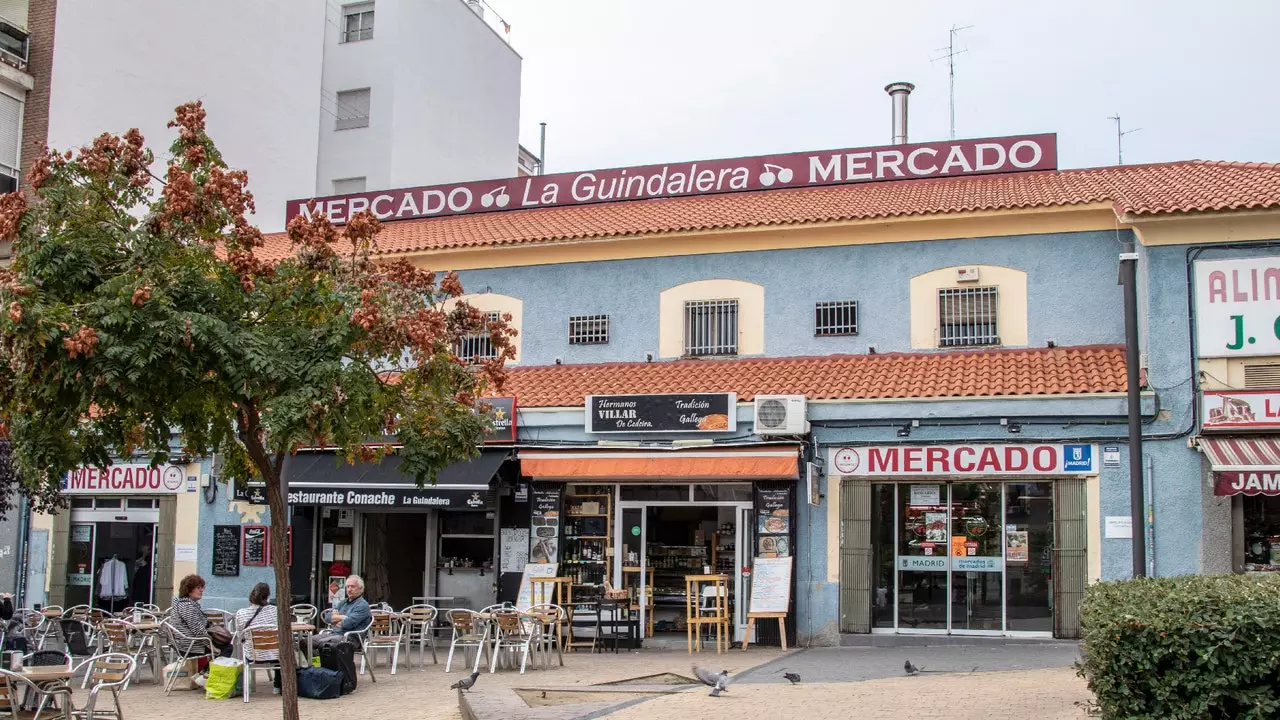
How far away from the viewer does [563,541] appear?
18.5m

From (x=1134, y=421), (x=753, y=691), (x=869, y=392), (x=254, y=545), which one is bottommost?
(x=753, y=691)

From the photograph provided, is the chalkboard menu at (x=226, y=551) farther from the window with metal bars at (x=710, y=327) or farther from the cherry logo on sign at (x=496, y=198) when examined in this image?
the window with metal bars at (x=710, y=327)

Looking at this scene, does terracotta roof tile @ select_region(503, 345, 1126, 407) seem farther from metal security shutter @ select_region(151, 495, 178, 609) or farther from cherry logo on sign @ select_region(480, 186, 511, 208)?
metal security shutter @ select_region(151, 495, 178, 609)

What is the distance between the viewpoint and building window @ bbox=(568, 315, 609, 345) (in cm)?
1970

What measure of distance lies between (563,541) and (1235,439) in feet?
30.6

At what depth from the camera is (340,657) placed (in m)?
13.6

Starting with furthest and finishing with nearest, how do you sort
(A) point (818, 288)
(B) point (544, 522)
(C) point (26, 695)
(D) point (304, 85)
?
(D) point (304, 85)
(A) point (818, 288)
(B) point (544, 522)
(C) point (26, 695)

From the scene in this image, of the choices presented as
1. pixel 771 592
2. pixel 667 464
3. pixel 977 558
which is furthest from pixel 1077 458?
pixel 667 464

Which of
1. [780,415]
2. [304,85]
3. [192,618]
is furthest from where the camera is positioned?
[304,85]

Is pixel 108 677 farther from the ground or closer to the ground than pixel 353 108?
closer to the ground

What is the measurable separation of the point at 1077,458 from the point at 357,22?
84.0 feet

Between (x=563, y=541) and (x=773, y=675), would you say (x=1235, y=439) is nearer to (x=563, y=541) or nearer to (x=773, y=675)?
(x=773, y=675)

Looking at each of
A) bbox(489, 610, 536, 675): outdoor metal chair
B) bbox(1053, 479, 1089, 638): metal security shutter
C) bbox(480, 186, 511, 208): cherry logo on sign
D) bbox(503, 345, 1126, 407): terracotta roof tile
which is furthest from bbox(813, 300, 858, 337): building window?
bbox(480, 186, 511, 208): cherry logo on sign

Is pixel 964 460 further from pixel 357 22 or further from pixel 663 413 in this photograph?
pixel 357 22
